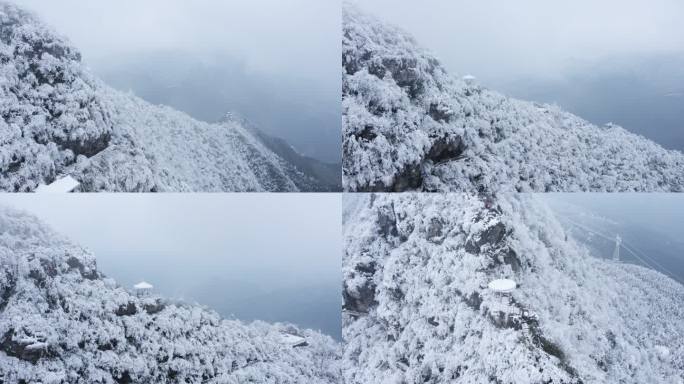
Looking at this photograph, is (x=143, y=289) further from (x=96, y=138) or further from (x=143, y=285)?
(x=96, y=138)

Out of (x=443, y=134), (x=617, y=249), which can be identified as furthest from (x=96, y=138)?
(x=617, y=249)

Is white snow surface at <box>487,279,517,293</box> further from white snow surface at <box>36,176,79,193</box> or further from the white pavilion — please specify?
white snow surface at <box>36,176,79,193</box>

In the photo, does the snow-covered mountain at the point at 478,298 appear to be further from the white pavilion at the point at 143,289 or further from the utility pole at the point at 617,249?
the white pavilion at the point at 143,289

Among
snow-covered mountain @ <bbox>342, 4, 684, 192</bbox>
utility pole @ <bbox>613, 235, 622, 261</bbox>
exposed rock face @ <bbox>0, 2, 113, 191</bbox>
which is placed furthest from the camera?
utility pole @ <bbox>613, 235, 622, 261</bbox>

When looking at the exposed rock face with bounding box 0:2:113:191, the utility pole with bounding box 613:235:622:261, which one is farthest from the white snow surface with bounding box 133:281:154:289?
the utility pole with bounding box 613:235:622:261

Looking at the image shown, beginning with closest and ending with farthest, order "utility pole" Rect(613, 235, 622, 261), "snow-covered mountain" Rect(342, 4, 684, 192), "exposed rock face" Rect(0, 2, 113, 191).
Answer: "exposed rock face" Rect(0, 2, 113, 191) → "snow-covered mountain" Rect(342, 4, 684, 192) → "utility pole" Rect(613, 235, 622, 261)

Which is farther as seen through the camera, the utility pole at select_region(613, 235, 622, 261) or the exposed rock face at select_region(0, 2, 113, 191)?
the utility pole at select_region(613, 235, 622, 261)
